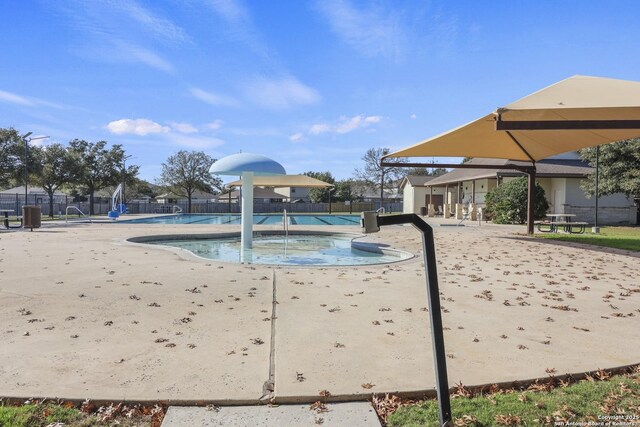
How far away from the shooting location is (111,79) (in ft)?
47.2

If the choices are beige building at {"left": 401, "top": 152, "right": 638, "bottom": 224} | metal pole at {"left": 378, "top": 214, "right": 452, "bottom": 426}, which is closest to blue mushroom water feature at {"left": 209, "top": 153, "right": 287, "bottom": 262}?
metal pole at {"left": 378, "top": 214, "right": 452, "bottom": 426}

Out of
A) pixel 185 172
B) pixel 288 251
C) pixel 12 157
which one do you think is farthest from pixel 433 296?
pixel 185 172

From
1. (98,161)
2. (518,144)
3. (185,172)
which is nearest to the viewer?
(518,144)

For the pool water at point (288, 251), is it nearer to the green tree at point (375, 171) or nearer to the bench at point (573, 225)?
the bench at point (573, 225)

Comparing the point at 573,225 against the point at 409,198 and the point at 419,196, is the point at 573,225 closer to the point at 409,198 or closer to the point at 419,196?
A: the point at 419,196

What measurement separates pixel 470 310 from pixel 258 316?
8.01 feet

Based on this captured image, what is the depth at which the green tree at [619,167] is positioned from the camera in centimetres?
2106

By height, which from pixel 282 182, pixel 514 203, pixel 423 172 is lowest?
pixel 514 203

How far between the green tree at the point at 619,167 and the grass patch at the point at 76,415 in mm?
24721

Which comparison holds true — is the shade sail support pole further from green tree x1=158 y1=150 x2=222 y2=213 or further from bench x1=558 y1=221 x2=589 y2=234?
green tree x1=158 y1=150 x2=222 y2=213

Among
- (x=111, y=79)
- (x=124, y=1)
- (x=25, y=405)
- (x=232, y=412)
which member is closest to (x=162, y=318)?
(x=25, y=405)

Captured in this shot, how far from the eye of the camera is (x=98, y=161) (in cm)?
4012

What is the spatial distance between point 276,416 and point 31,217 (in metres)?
17.8

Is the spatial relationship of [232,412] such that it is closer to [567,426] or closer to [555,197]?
[567,426]
